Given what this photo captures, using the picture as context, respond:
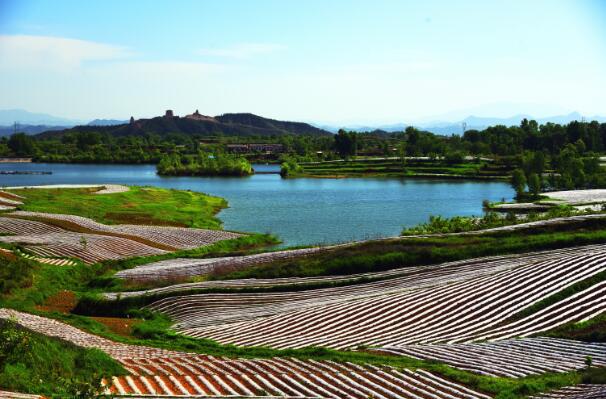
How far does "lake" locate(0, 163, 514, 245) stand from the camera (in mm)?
58869

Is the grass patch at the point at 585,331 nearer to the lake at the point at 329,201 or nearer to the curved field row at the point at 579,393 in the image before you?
the curved field row at the point at 579,393

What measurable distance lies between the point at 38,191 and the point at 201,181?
49.9 meters

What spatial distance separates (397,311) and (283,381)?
28.3ft

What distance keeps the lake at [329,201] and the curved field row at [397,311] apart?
22292 millimetres

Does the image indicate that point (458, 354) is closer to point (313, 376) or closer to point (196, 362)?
point (313, 376)

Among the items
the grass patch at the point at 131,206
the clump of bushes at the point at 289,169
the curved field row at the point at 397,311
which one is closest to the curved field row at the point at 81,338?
the curved field row at the point at 397,311

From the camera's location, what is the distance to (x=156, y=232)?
163 feet

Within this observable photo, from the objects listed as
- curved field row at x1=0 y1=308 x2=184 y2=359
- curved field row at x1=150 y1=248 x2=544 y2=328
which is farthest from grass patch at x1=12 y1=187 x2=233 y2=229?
curved field row at x1=0 y1=308 x2=184 y2=359

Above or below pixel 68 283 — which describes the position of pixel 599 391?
above

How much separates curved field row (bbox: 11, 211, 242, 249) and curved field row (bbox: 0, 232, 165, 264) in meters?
2.68

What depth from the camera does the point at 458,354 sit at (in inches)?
766

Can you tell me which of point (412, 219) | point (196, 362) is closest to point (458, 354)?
point (196, 362)

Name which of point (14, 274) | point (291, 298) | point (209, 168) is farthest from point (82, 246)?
point (209, 168)

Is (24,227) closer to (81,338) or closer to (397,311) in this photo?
(81,338)
